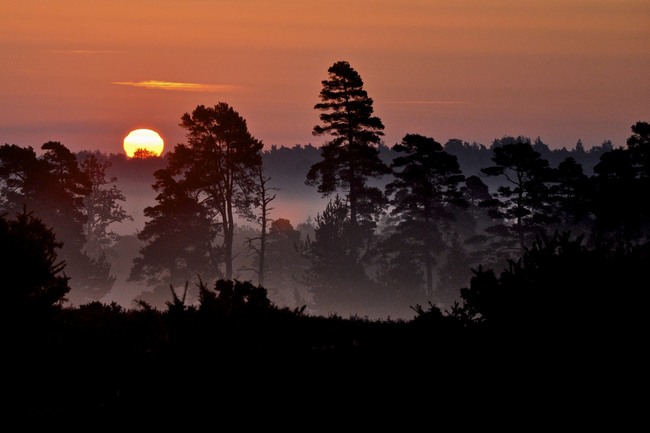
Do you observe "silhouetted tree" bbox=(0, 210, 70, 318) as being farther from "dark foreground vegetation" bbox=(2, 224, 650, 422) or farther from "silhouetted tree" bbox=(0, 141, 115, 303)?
"silhouetted tree" bbox=(0, 141, 115, 303)

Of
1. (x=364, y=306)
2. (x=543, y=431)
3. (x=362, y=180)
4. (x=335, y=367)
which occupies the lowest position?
(x=543, y=431)

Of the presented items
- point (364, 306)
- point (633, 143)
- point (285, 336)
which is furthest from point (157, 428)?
point (364, 306)

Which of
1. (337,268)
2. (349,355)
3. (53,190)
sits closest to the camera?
(349,355)

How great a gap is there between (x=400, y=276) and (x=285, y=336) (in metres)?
59.4

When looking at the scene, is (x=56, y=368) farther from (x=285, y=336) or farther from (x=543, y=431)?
(x=543, y=431)

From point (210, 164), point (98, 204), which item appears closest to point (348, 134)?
point (210, 164)

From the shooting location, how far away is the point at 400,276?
2936 inches

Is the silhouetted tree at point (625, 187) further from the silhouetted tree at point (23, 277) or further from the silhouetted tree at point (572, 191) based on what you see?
the silhouetted tree at point (23, 277)

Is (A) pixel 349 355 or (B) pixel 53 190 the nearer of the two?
(A) pixel 349 355

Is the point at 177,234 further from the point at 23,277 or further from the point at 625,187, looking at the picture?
the point at 23,277

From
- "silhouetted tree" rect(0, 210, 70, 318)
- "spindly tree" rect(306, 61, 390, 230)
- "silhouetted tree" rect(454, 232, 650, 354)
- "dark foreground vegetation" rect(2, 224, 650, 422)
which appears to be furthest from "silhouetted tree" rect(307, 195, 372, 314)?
"silhouetted tree" rect(0, 210, 70, 318)

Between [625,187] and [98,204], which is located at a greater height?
[98,204]

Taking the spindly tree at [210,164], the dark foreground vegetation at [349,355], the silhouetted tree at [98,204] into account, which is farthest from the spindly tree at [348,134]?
the dark foreground vegetation at [349,355]

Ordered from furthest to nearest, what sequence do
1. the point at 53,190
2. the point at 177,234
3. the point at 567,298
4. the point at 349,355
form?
the point at 177,234 → the point at 53,190 → the point at 567,298 → the point at 349,355
